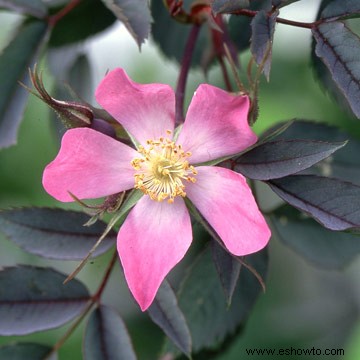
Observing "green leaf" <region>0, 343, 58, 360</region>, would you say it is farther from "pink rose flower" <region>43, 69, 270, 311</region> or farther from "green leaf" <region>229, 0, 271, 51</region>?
"green leaf" <region>229, 0, 271, 51</region>

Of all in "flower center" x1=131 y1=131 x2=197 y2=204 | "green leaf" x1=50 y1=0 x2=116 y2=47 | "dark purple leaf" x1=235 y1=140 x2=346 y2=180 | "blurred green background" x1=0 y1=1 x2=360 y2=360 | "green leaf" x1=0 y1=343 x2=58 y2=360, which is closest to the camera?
"dark purple leaf" x1=235 y1=140 x2=346 y2=180

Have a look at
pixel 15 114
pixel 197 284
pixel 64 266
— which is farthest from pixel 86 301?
pixel 64 266

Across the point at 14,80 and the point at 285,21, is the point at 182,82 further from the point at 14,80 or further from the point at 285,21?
the point at 14,80

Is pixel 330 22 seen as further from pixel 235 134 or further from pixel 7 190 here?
pixel 7 190

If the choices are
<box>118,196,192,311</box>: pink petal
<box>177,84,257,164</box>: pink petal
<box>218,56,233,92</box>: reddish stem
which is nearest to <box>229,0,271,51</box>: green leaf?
<box>218,56,233,92</box>: reddish stem

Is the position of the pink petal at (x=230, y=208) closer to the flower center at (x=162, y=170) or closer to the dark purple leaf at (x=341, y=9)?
the flower center at (x=162, y=170)

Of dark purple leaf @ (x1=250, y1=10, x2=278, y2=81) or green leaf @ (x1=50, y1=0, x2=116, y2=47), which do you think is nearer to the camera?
dark purple leaf @ (x1=250, y1=10, x2=278, y2=81)
